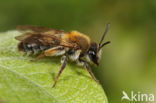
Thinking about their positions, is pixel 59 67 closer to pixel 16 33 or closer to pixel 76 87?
pixel 76 87

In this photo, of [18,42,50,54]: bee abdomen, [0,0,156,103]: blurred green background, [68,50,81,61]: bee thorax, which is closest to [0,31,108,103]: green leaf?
[18,42,50,54]: bee abdomen

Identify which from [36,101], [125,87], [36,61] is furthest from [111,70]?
[36,101]

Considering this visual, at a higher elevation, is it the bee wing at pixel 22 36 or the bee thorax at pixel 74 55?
the bee wing at pixel 22 36

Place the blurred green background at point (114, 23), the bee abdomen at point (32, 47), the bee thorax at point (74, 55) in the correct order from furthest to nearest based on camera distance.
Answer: the blurred green background at point (114, 23) < the bee thorax at point (74, 55) < the bee abdomen at point (32, 47)

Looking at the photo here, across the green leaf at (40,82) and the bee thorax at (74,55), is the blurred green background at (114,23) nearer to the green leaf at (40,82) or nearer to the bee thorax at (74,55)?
the bee thorax at (74,55)

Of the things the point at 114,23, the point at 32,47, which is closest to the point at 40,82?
the point at 32,47

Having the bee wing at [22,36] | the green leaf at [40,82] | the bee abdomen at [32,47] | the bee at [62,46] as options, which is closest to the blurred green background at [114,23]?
the bee at [62,46]
